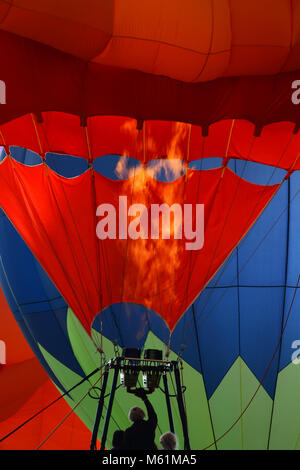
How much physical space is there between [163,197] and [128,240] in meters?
0.34

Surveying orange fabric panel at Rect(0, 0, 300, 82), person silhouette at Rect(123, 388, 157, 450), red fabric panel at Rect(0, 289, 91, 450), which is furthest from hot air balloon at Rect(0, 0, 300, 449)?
person silhouette at Rect(123, 388, 157, 450)

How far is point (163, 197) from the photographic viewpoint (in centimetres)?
394

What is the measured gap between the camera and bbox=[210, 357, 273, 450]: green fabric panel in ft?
14.5

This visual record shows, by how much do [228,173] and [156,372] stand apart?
1.37 m

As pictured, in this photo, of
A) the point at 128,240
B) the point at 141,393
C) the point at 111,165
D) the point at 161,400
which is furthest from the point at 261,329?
the point at 111,165

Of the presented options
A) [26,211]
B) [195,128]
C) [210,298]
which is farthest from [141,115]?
[210,298]

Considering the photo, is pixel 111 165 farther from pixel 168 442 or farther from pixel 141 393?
pixel 168 442

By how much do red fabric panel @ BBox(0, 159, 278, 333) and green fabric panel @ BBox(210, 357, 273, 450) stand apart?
0.75m

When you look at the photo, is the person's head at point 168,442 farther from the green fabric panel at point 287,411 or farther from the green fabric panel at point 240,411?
the green fabric panel at point 287,411

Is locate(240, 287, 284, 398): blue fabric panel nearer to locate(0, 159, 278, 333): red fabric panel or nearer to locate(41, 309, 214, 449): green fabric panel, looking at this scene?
locate(41, 309, 214, 449): green fabric panel

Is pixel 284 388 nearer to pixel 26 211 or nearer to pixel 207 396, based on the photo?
pixel 207 396

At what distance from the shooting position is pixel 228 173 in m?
4.00

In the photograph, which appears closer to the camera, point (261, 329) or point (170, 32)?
point (170, 32)

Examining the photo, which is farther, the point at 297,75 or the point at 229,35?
the point at 297,75
